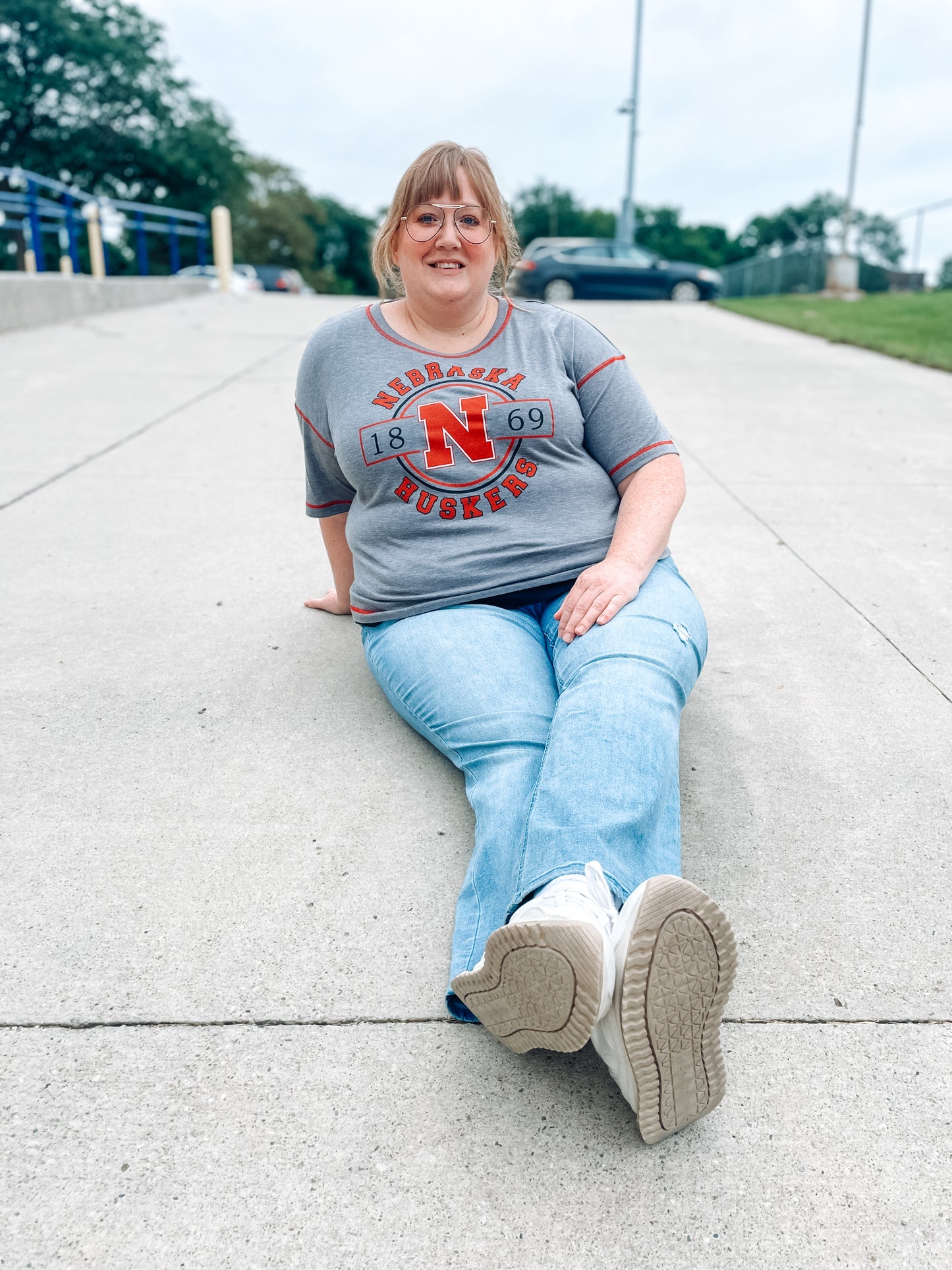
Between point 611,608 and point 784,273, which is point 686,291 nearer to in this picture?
point 784,273

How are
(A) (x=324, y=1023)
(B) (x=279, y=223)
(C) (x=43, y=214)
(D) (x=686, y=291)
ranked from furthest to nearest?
1. (B) (x=279, y=223)
2. (D) (x=686, y=291)
3. (C) (x=43, y=214)
4. (A) (x=324, y=1023)

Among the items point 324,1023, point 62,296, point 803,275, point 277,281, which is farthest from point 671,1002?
point 277,281

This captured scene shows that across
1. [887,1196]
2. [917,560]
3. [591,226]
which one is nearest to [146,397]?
[917,560]

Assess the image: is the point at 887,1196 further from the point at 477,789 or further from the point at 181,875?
the point at 181,875

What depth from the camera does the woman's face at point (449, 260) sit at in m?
2.30

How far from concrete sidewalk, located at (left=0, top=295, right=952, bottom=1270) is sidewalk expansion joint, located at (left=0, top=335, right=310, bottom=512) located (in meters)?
0.55

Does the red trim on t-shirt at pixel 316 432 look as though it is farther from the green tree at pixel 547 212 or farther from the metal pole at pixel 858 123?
the green tree at pixel 547 212

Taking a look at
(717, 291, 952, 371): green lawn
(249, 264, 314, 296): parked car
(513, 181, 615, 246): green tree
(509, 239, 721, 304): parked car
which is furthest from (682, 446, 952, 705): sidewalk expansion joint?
(513, 181, 615, 246): green tree

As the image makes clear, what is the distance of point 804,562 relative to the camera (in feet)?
12.5

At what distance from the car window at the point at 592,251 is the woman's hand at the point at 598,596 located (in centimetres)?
1681

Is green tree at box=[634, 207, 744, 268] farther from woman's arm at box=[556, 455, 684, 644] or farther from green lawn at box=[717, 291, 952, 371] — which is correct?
woman's arm at box=[556, 455, 684, 644]

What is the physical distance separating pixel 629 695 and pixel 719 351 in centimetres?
863

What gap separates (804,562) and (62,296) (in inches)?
375

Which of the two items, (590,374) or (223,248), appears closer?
(590,374)
